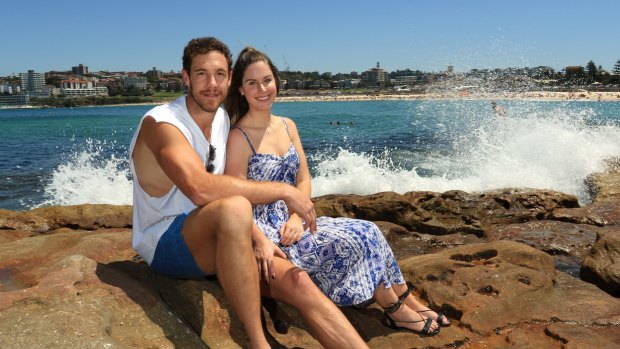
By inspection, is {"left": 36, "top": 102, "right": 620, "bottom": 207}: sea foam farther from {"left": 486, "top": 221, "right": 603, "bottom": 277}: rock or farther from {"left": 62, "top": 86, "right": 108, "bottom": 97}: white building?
{"left": 62, "top": 86, "right": 108, "bottom": 97}: white building

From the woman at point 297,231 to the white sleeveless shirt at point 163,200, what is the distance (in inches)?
13.5

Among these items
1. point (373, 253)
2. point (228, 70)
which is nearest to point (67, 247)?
point (228, 70)

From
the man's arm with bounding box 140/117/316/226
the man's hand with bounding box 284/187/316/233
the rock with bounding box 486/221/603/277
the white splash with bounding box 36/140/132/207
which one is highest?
the man's arm with bounding box 140/117/316/226

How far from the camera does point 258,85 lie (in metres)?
3.50

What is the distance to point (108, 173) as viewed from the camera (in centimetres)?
1330

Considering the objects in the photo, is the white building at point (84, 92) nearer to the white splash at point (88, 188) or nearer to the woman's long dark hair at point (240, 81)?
the white splash at point (88, 188)

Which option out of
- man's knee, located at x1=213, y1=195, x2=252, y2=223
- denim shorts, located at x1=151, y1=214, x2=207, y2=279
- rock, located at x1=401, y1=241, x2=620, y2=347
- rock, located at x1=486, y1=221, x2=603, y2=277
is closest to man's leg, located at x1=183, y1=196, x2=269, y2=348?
man's knee, located at x1=213, y1=195, x2=252, y2=223

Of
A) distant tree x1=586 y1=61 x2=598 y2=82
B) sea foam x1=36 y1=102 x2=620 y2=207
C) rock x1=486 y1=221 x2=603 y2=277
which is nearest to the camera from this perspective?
rock x1=486 y1=221 x2=603 y2=277

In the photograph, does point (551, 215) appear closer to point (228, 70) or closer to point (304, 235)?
point (304, 235)

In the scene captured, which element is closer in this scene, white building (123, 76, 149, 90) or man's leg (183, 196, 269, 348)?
man's leg (183, 196, 269, 348)

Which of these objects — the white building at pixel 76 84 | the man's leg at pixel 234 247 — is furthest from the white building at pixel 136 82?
the man's leg at pixel 234 247

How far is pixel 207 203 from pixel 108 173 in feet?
37.2

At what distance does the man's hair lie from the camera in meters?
3.15

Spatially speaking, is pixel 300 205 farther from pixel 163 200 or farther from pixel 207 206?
pixel 163 200
